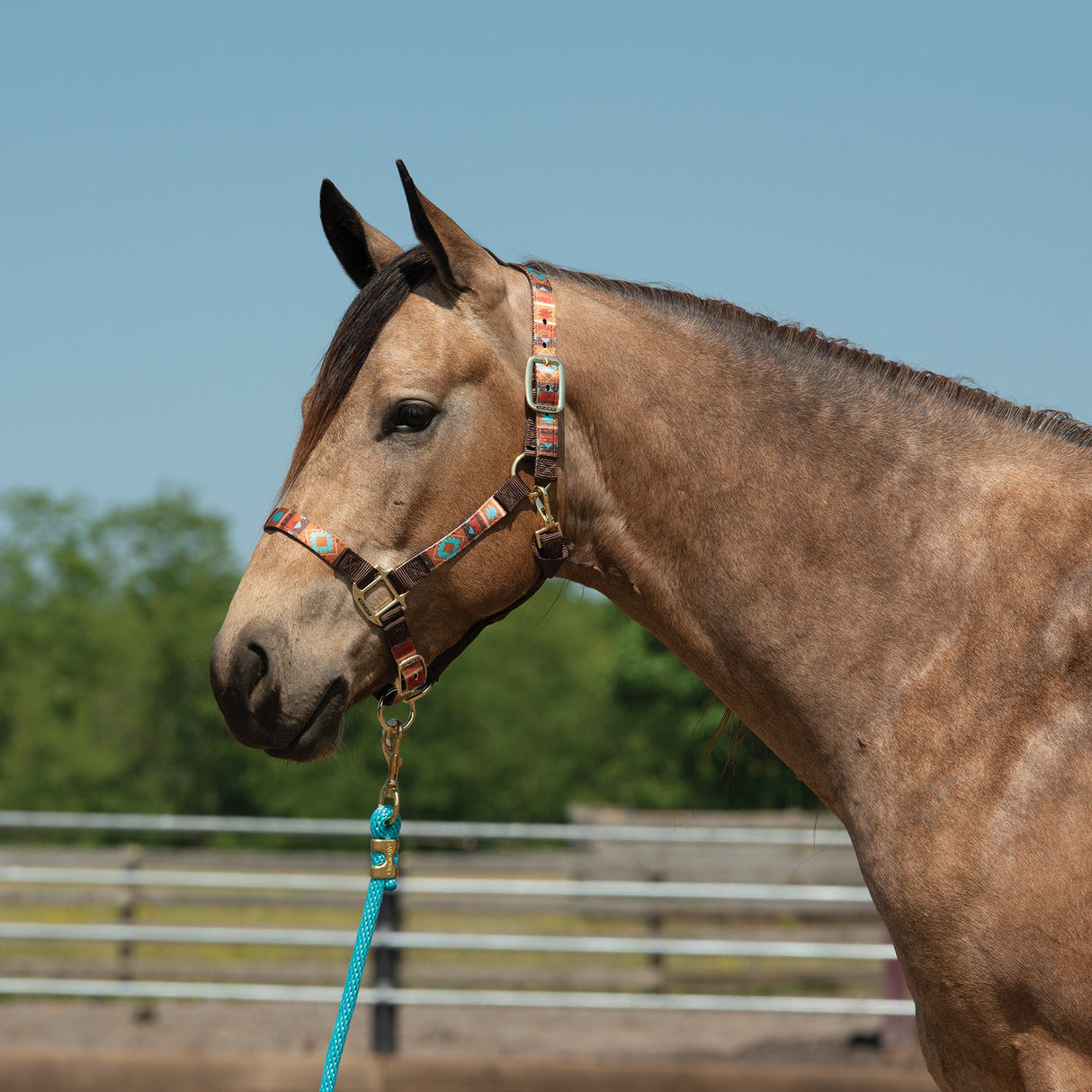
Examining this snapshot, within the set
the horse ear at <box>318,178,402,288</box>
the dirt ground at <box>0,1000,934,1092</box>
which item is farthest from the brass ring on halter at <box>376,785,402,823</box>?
the dirt ground at <box>0,1000,934,1092</box>

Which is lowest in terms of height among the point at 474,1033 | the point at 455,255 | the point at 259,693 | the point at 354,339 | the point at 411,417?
the point at 474,1033

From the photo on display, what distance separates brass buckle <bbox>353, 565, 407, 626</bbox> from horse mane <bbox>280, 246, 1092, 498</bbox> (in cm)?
29

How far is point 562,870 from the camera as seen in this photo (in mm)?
11367

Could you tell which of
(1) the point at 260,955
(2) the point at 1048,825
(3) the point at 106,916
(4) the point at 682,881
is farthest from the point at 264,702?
A: (3) the point at 106,916

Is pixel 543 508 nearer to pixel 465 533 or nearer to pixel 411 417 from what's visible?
pixel 465 533

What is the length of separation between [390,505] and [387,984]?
598cm

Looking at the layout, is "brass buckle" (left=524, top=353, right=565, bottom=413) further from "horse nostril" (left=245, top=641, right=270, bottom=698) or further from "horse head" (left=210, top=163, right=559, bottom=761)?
"horse nostril" (left=245, top=641, right=270, bottom=698)

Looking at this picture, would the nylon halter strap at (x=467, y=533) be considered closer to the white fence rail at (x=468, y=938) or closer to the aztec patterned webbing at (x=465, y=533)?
the aztec patterned webbing at (x=465, y=533)

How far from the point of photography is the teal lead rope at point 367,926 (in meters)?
2.30

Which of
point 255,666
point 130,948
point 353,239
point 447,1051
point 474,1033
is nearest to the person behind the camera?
point 255,666

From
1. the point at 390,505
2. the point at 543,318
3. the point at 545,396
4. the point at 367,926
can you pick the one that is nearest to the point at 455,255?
the point at 543,318

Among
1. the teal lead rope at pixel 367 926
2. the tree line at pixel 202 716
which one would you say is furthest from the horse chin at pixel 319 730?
the tree line at pixel 202 716

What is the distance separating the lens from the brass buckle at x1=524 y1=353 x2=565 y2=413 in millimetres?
2148

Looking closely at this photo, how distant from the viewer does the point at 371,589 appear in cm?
210
